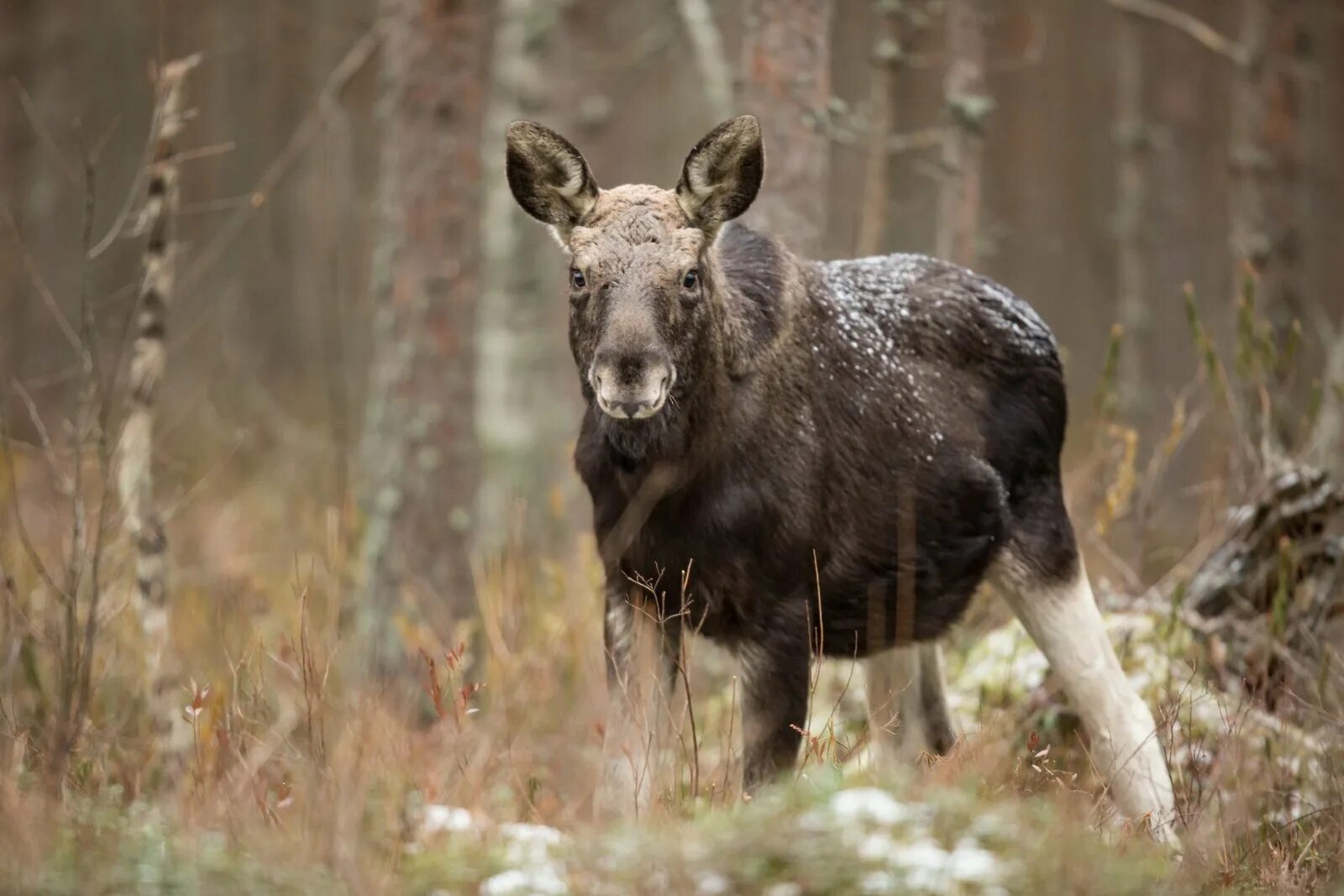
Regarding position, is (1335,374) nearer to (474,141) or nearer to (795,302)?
(795,302)

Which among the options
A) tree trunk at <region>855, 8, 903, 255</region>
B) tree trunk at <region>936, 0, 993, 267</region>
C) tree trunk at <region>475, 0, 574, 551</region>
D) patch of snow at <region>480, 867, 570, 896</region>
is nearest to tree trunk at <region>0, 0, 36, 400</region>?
tree trunk at <region>475, 0, 574, 551</region>

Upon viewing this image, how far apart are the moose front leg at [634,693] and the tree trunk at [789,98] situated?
8.66ft

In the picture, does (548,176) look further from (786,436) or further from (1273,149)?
(1273,149)

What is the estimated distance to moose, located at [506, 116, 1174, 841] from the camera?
4797 millimetres

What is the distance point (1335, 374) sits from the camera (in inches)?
295

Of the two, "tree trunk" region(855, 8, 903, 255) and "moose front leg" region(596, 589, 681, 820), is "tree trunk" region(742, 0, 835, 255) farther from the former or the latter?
"moose front leg" region(596, 589, 681, 820)

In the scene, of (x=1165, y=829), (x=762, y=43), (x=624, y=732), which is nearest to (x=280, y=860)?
(x=624, y=732)

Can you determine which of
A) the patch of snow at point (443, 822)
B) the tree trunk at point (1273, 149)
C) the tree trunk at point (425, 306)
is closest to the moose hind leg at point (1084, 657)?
the patch of snow at point (443, 822)

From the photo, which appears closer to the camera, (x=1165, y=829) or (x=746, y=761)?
(x=746, y=761)

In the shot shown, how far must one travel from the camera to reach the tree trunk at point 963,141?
8.42 m

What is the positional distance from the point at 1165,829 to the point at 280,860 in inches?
126

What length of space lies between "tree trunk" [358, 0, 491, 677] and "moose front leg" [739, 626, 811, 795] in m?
4.09

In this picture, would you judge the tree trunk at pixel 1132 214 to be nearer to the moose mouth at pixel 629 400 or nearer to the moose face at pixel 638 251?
the moose face at pixel 638 251

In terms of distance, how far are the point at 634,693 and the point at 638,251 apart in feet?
4.73
